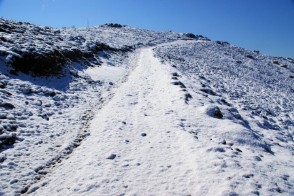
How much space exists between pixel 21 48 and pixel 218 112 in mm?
12506

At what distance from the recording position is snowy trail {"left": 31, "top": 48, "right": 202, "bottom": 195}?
606 centimetres

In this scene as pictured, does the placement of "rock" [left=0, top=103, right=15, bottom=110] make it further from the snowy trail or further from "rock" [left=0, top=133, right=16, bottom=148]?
the snowy trail

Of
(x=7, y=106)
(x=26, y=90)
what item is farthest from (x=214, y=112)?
(x=26, y=90)

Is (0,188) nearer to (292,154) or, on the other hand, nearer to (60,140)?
(60,140)

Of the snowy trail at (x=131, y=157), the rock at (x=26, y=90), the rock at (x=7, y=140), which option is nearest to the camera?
the snowy trail at (x=131, y=157)

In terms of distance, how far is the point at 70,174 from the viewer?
6.61 m

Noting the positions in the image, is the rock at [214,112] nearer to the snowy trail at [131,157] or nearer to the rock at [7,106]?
the snowy trail at [131,157]

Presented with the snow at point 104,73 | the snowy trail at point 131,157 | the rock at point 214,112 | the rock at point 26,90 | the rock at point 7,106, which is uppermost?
the snow at point 104,73

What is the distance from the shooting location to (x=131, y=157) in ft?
24.3

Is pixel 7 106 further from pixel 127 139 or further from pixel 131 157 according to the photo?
pixel 131 157

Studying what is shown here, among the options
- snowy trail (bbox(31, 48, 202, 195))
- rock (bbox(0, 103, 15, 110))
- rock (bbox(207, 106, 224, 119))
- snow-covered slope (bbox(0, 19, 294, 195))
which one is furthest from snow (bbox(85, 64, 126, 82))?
rock (bbox(207, 106, 224, 119))

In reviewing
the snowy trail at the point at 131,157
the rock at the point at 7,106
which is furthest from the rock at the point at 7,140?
the rock at the point at 7,106

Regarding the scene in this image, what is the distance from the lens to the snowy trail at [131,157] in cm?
606

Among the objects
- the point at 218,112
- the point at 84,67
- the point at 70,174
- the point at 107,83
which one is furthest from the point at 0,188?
the point at 84,67
